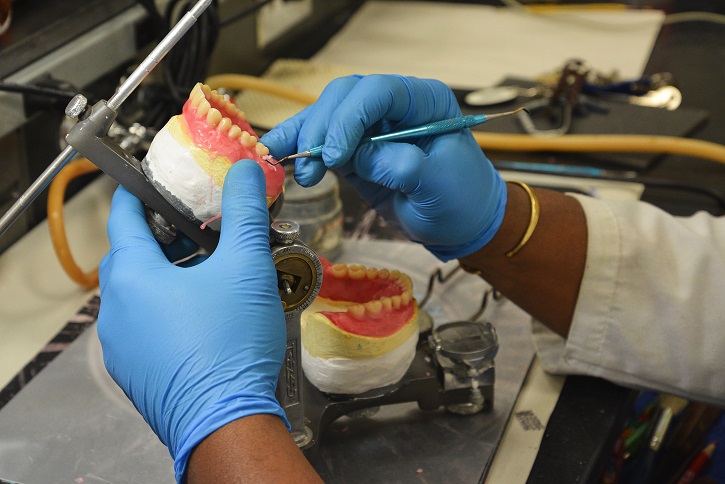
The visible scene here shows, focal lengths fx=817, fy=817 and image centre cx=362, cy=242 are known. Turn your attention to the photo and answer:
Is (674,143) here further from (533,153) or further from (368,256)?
(368,256)

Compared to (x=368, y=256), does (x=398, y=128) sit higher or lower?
higher

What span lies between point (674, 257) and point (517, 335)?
10.0 inches

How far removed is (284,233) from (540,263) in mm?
455

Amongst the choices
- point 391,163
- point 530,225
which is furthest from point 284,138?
point 530,225

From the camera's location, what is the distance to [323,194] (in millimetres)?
1363

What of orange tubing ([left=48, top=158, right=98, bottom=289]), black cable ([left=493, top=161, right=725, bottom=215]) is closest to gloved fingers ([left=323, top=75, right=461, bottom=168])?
orange tubing ([left=48, top=158, right=98, bottom=289])

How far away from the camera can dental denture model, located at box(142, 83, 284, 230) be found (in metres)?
0.88

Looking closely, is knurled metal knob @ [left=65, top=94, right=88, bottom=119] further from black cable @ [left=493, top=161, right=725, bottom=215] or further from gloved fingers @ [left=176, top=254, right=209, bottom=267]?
black cable @ [left=493, top=161, right=725, bottom=215]

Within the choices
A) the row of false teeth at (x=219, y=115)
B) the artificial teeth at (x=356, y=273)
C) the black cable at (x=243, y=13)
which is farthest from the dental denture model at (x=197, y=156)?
the black cable at (x=243, y=13)

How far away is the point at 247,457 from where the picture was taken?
76 cm

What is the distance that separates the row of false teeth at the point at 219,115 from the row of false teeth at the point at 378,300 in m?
0.19

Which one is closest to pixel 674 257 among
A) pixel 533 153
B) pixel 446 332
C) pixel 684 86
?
pixel 446 332

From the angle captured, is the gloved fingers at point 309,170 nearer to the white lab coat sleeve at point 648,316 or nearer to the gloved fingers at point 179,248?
the gloved fingers at point 179,248

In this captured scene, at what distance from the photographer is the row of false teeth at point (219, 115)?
0.88 metres
